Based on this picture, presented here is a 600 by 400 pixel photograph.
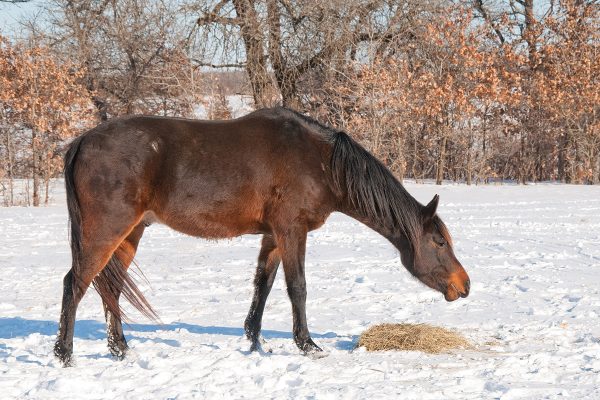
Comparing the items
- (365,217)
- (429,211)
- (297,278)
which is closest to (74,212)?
(297,278)

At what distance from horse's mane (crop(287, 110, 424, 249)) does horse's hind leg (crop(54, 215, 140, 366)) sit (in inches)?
61.9

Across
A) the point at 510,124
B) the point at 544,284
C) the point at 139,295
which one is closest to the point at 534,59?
the point at 510,124

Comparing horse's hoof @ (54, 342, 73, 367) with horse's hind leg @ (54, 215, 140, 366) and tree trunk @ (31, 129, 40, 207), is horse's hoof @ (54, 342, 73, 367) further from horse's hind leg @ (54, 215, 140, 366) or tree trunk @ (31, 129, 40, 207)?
tree trunk @ (31, 129, 40, 207)

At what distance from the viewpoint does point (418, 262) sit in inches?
211

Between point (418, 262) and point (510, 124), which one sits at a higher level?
point (510, 124)

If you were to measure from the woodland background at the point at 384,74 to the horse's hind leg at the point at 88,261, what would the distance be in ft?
46.2

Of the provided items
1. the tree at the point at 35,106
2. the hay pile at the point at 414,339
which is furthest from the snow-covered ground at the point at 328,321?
the tree at the point at 35,106

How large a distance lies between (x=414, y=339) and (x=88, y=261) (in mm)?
2403

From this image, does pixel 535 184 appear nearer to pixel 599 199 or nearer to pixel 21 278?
pixel 599 199

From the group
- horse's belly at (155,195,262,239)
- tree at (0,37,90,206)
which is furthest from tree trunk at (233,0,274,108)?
horse's belly at (155,195,262,239)

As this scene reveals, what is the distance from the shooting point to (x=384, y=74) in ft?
62.4

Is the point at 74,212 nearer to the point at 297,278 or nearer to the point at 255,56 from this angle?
the point at 297,278

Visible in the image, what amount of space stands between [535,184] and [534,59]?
3.93m

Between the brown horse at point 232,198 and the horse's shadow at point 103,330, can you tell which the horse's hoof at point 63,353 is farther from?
the horse's shadow at point 103,330
